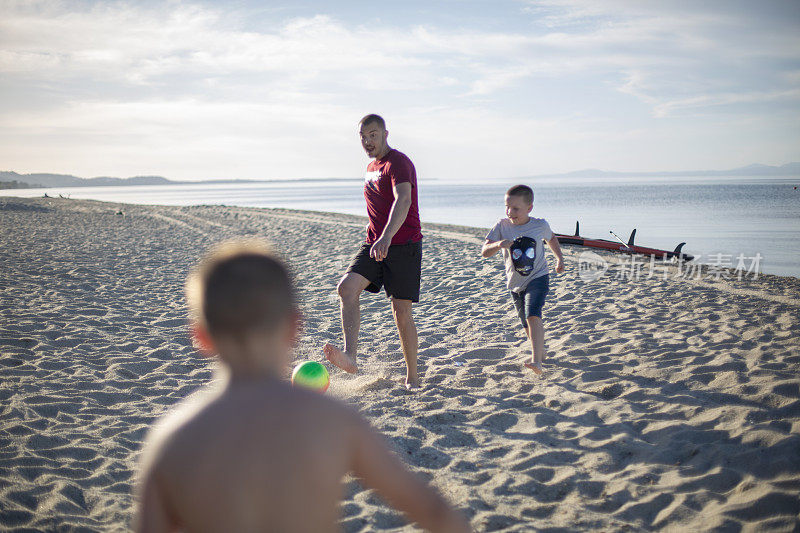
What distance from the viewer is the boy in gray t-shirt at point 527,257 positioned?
4.80m

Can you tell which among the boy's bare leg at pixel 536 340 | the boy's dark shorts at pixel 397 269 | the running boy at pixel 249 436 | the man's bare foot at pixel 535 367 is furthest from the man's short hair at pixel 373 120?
the running boy at pixel 249 436

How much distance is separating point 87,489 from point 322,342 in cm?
336

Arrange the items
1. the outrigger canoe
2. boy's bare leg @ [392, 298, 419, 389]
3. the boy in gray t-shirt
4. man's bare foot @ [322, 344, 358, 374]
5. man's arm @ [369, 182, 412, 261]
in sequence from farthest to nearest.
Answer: the outrigger canoe → the boy in gray t-shirt → boy's bare leg @ [392, 298, 419, 389] → man's bare foot @ [322, 344, 358, 374] → man's arm @ [369, 182, 412, 261]

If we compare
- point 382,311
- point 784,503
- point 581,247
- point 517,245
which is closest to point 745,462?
point 784,503

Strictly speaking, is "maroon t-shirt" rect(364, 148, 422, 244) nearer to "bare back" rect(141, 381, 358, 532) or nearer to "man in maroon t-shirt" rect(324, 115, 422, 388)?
"man in maroon t-shirt" rect(324, 115, 422, 388)

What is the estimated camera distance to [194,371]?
17.0 ft

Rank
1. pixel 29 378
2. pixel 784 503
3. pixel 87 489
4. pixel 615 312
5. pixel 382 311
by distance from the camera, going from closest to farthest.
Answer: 1. pixel 784 503
2. pixel 87 489
3. pixel 29 378
4. pixel 615 312
5. pixel 382 311

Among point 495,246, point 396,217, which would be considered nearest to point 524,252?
point 495,246

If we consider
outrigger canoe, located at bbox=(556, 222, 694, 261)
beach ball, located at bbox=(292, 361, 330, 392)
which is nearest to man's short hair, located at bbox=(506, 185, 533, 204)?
beach ball, located at bbox=(292, 361, 330, 392)

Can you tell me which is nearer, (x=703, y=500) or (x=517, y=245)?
(x=703, y=500)

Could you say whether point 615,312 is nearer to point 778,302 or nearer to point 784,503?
point 778,302

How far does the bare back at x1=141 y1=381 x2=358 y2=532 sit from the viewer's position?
1142 millimetres

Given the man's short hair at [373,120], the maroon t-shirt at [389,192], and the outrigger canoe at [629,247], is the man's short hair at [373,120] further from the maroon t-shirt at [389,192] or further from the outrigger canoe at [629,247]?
the outrigger canoe at [629,247]

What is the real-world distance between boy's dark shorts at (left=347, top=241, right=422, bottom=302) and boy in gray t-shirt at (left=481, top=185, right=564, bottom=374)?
898 mm
